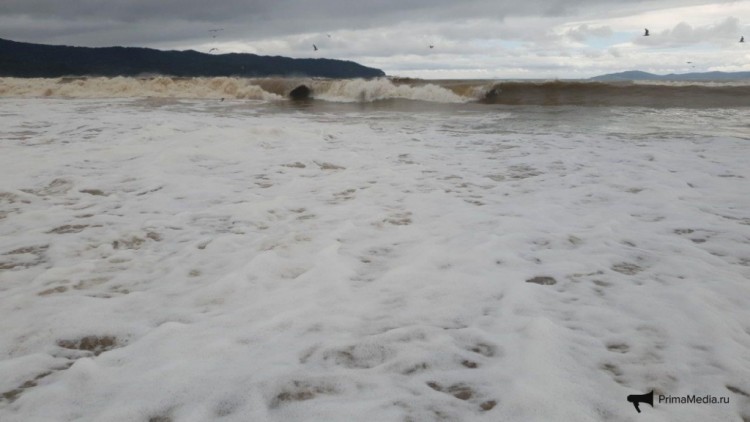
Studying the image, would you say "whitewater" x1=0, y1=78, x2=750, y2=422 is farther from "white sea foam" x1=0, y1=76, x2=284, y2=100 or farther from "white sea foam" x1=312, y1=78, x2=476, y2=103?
"white sea foam" x1=0, y1=76, x2=284, y2=100

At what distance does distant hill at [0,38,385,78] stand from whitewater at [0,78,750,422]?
240 ft

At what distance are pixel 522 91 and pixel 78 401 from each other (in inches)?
879

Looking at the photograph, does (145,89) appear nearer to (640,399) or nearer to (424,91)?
(424,91)

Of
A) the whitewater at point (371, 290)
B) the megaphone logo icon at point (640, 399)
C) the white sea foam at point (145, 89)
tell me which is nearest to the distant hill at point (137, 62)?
the white sea foam at point (145, 89)

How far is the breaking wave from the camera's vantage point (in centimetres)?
1856

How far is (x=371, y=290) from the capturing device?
2.84 meters

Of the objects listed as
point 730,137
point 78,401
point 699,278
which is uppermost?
point 730,137

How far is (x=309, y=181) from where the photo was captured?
5.62 meters

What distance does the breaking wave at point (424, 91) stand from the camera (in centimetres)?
1856

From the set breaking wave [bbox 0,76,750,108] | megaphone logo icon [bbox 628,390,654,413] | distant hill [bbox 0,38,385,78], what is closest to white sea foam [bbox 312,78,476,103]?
breaking wave [bbox 0,76,750,108]

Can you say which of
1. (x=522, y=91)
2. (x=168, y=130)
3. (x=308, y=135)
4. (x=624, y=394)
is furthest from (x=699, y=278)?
(x=522, y=91)

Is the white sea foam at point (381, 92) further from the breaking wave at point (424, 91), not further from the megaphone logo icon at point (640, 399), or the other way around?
the megaphone logo icon at point (640, 399)

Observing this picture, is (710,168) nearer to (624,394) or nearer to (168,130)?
(624,394)

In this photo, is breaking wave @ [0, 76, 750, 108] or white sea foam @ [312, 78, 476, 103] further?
white sea foam @ [312, 78, 476, 103]
